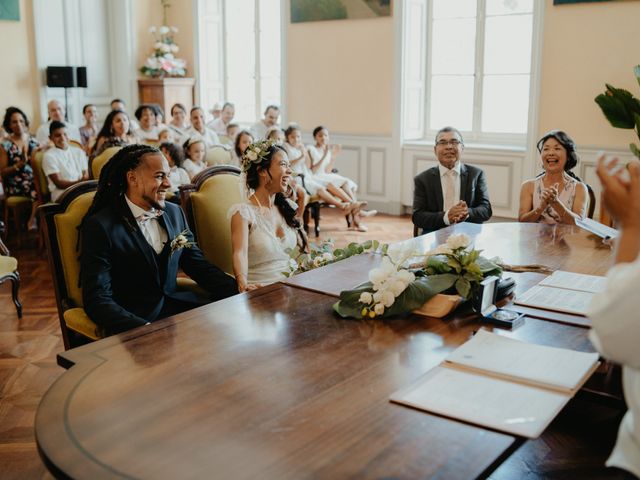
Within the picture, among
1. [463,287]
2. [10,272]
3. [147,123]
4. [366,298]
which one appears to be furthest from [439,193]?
[147,123]

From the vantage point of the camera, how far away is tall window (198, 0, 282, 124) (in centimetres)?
977

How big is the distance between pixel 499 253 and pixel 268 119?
6.12 meters

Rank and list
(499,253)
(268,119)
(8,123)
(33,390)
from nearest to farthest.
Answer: (499,253)
(33,390)
(8,123)
(268,119)

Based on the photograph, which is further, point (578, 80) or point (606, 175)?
point (578, 80)

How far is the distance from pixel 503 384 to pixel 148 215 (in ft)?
5.27

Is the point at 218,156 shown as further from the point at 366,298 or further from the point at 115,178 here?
the point at 366,298

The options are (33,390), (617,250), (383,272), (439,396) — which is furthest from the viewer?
(33,390)

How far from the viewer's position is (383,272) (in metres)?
2.16

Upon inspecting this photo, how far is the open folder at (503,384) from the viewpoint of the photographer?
Answer: 151 centimetres

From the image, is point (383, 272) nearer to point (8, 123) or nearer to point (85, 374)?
point (85, 374)

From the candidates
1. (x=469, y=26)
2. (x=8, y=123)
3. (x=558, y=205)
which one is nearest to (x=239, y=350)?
(x=558, y=205)

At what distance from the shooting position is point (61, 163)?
6.57m

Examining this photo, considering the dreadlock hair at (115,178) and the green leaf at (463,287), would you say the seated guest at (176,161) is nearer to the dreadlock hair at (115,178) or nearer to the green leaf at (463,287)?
the dreadlock hair at (115,178)

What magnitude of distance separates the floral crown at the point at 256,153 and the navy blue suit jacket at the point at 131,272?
1.36 ft
